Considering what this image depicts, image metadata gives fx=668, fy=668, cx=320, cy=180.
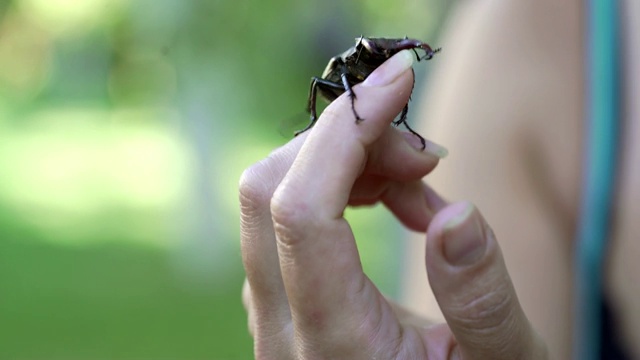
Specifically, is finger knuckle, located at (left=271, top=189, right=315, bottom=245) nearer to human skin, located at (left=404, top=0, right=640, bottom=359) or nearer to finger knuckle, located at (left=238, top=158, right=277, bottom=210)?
finger knuckle, located at (left=238, top=158, right=277, bottom=210)

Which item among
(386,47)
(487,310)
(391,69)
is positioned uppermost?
(386,47)

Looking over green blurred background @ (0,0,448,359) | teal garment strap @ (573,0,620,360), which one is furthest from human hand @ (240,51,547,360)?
green blurred background @ (0,0,448,359)

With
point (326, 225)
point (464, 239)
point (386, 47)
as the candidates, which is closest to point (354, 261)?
point (326, 225)

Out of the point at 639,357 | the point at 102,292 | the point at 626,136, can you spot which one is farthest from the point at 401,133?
the point at 102,292

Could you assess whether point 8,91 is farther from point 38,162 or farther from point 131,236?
point 131,236

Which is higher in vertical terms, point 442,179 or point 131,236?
point 131,236

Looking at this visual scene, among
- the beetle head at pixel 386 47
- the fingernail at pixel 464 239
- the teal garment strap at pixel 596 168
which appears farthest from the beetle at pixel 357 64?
the teal garment strap at pixel 596 168

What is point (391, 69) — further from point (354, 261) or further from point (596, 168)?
point (596, 168)
